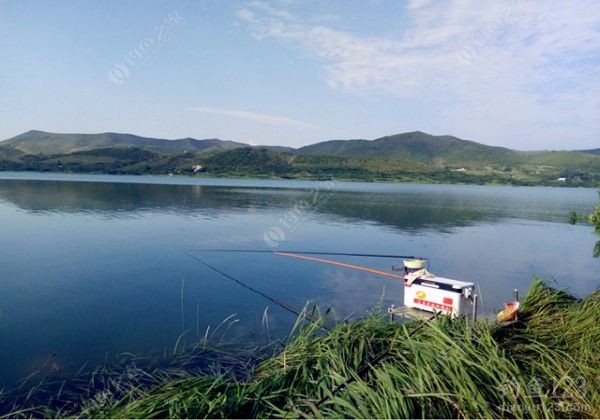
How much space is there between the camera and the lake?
515 inches

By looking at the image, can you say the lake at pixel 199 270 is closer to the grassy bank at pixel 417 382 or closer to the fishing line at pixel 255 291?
the fishing line at pixel 255 291

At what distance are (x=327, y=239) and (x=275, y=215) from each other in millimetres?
14654

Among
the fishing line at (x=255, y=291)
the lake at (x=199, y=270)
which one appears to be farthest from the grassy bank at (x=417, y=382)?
the fishing line at (x=255, y=291)

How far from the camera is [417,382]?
212 inches

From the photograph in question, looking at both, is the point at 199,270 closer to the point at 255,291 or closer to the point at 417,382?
the point at 255,291

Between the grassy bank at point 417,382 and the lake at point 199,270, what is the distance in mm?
1635

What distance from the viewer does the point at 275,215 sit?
46.1 metres

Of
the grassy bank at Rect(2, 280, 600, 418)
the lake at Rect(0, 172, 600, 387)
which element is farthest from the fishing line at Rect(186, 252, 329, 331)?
the grassy bank at Rect(2, 280, 600, 418)

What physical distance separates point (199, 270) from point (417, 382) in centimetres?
1762

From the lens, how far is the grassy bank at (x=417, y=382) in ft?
16.6

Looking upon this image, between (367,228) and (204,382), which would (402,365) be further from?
(367,228)

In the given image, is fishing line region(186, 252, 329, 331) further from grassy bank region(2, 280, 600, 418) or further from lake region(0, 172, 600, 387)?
grassy bank region(2, 280, 600, 418)

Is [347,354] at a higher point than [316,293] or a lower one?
higher

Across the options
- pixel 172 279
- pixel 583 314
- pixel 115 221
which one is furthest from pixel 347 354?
pixel 115 221
